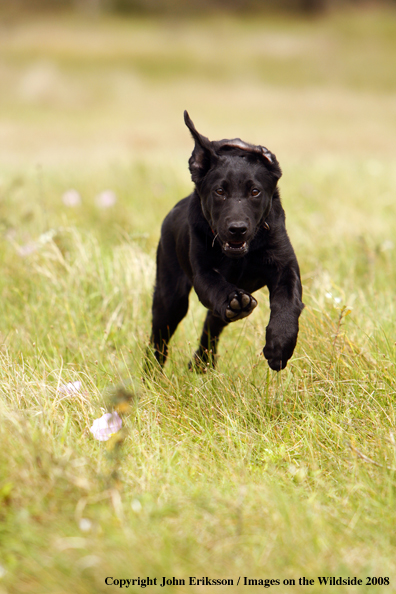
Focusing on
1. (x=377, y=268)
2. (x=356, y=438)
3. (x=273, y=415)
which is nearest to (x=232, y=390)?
(x=273, y=415)

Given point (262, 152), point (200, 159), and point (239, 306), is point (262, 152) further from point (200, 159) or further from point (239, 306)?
point (239, 306)

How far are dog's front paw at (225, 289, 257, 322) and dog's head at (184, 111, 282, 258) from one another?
0.21m

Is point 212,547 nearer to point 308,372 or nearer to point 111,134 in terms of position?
point 308,372

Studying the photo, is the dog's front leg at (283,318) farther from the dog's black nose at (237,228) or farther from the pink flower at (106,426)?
the pink flower at (106,426)

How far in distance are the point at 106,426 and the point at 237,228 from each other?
0.97 m

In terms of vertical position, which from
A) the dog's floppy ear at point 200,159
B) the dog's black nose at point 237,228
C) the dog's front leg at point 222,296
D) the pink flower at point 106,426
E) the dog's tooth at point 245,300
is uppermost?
the dog's floppy ear at point 200,159

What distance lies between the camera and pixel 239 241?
2584mm

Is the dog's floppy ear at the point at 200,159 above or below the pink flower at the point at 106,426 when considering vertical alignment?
above

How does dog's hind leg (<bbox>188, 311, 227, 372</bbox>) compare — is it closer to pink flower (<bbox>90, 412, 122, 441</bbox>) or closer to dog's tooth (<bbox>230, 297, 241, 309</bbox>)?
dog's tooth (<bbox>230, 297, 241, 309</bbox>)

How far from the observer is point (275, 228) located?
2.87 m

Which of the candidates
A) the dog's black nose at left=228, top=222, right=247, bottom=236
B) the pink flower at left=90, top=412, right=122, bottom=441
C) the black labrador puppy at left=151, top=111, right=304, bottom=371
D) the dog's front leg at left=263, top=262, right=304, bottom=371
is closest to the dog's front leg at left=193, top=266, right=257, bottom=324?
the black labrador puppy at left=151, top=111, right=304, bottom=371

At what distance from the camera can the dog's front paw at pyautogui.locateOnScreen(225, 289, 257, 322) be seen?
8.29 ft

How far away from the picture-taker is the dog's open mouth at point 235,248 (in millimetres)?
2602

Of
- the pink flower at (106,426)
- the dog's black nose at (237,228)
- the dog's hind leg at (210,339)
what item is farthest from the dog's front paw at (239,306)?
the dog's hind leg at (210,339)
